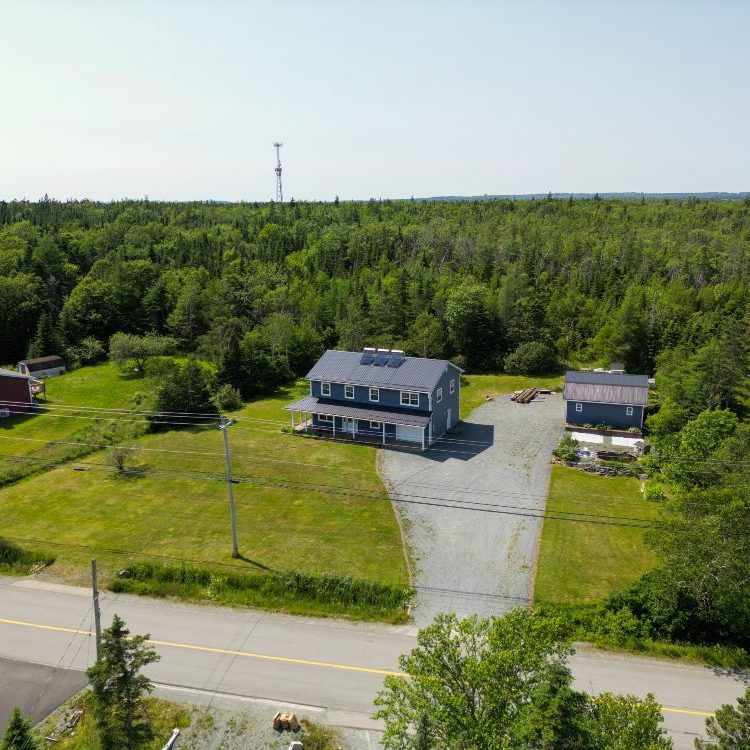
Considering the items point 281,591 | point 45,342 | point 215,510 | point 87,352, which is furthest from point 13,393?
point 281,591

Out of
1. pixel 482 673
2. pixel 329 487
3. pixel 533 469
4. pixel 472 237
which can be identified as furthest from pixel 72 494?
pixel 472 237

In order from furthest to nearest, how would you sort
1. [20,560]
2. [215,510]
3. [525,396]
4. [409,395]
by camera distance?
[525,396]
[409,395]
[215,510]
[20,560]

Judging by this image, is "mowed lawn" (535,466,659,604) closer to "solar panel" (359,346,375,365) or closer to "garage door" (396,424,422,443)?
"garage door" (396,424,422,443)

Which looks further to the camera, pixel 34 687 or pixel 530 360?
pixel 530 360

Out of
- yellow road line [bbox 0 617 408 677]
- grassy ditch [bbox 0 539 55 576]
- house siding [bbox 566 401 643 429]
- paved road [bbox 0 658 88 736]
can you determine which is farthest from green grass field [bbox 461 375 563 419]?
paved road [bbox 0 658 88 736]

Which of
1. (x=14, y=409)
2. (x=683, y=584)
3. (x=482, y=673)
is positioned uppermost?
(x=482, y=673)

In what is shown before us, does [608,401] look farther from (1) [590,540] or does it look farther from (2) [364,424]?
(2) [364,424]

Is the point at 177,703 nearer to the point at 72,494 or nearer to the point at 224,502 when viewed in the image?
the point at 224,502

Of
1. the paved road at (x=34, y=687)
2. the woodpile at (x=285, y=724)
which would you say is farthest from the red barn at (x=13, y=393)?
the woodpile at (x=285, y=724)
